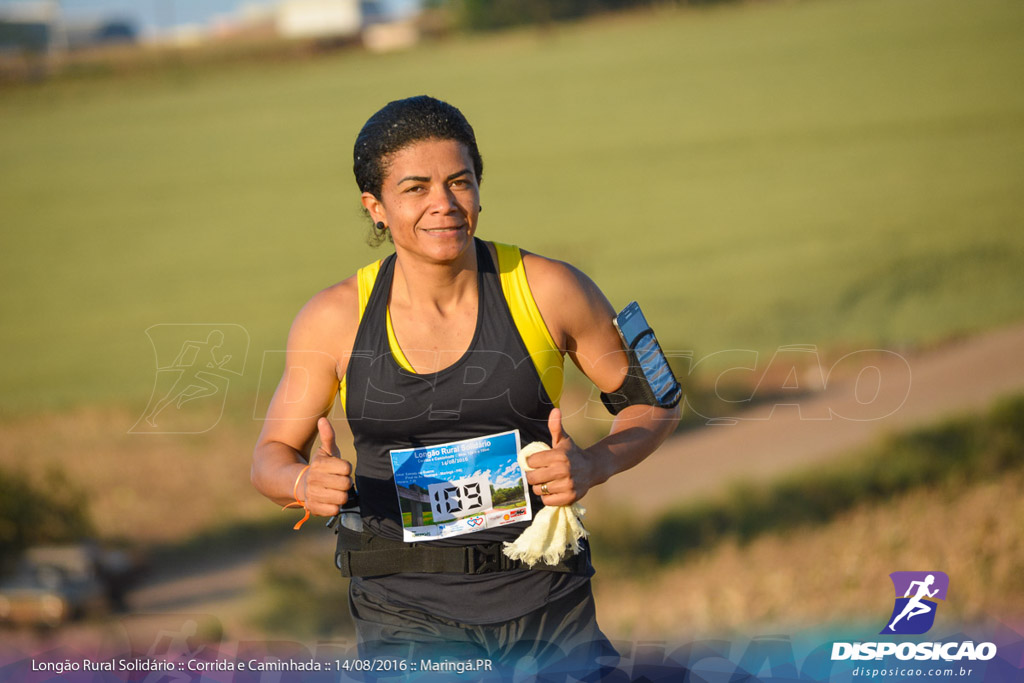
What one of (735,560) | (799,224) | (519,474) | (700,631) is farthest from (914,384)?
(519,474)

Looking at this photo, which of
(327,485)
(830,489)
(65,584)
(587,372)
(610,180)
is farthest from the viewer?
(610,180)

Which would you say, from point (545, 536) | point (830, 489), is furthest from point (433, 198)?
point (830, 489)

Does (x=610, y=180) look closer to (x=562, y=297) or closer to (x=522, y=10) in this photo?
(x=522, y=10)

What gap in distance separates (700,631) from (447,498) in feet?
15.0

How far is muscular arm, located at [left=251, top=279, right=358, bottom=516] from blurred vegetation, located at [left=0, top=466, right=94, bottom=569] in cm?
707

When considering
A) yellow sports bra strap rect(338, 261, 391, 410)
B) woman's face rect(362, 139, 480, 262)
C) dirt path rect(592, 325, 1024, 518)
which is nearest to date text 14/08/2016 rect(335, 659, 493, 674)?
yellow sports bra strap rect(338, 261, 391, 410)

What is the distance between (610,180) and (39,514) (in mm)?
14495

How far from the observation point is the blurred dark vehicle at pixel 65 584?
7.60 metres

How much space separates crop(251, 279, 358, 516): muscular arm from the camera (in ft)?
7.71

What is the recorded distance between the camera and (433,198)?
2.29m

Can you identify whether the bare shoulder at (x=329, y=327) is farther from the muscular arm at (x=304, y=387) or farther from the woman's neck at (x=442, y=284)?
the woman's neck at (x=442, y=284)

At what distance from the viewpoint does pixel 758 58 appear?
23234 millimetres

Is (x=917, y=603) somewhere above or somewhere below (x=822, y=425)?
below

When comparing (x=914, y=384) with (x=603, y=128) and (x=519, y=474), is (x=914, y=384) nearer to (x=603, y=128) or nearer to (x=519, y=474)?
(x=519, y=474)
